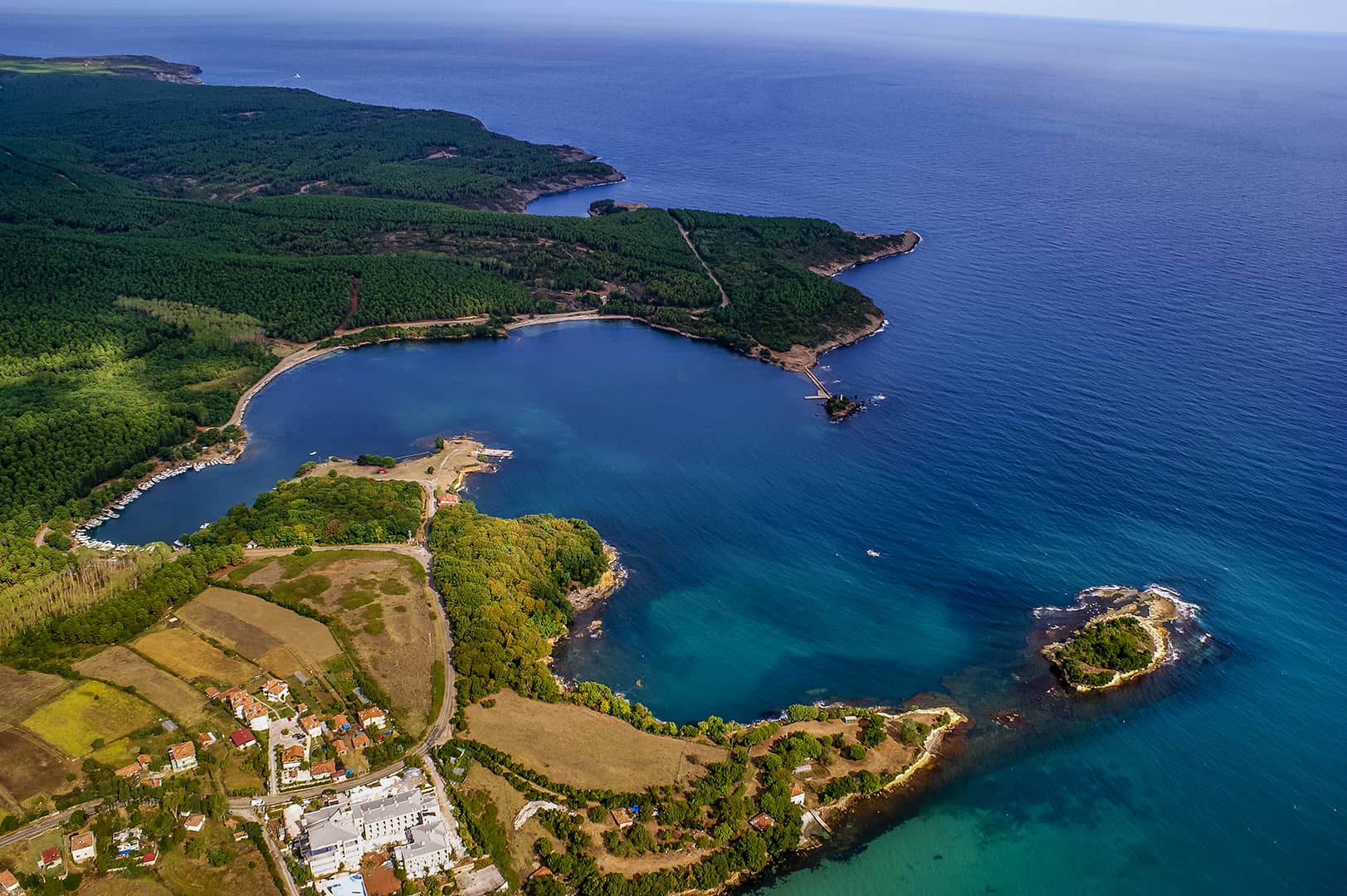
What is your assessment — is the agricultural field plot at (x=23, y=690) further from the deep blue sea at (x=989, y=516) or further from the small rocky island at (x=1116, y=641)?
the small rocky island at (x=1116, y=641)

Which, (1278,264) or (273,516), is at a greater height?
(1278,264)

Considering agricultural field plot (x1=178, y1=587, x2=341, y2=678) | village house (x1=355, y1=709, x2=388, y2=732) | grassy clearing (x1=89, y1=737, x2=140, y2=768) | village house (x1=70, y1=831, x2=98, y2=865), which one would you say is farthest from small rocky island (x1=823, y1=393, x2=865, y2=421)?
village house (x1=70, y1=831, x2=98, y2=865)

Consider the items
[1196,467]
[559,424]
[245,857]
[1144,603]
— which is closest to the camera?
[245,857]

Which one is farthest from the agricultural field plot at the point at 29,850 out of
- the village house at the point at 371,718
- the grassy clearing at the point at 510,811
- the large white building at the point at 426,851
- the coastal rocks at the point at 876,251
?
the coastal rocks at the point at 876,251

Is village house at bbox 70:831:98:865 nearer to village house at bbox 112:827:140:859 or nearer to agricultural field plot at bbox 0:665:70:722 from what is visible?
village house at bbox 112:827:140:859

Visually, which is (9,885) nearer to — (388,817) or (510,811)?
(388,817)

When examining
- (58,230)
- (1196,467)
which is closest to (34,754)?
(1196,467)

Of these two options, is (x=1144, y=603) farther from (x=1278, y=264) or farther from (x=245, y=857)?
(x=1278, y=264)

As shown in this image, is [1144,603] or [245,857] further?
[1144,603]
